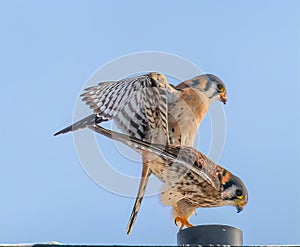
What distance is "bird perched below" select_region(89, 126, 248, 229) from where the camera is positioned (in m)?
5.98

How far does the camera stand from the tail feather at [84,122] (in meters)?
5.84

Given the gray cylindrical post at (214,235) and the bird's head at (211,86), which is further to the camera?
the bird's head at (211,86)

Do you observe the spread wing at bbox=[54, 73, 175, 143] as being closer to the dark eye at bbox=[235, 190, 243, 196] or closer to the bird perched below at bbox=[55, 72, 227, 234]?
the bird perched below at bbox=[55, 72, 227, 234]

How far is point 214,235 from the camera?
4.43 m

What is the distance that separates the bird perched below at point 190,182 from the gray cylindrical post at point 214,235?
4.72 ft

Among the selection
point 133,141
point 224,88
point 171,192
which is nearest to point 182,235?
point 133,141

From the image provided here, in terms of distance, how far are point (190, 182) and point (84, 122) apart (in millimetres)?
1013

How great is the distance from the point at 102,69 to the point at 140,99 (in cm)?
40

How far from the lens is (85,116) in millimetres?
6258

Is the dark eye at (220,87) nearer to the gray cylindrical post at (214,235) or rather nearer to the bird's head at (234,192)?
the bird's head at (234,192)

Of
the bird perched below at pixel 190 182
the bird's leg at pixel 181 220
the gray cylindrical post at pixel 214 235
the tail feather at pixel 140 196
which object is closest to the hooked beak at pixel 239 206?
the bird perched below at pixel 190 182

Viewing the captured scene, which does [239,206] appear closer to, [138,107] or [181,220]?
[181,220]

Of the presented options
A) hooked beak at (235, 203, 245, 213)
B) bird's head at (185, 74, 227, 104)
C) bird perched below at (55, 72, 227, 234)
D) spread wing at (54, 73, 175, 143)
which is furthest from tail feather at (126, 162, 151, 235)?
bird's head at (185, 74, 227, 104)

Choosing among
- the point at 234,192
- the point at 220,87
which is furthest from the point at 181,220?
the point at 220,87
